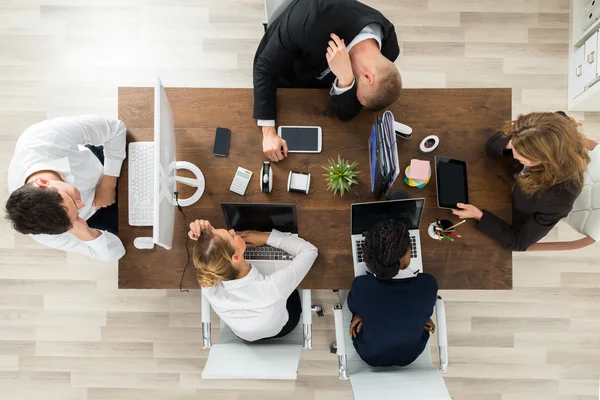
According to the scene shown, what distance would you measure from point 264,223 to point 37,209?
0.99 m

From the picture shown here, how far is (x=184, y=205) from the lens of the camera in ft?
6.79

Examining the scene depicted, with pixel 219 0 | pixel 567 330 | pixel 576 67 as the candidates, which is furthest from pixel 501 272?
pixel 219 0

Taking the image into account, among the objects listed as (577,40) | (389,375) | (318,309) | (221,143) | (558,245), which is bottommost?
(389,375)

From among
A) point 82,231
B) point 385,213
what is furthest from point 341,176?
point 82,231

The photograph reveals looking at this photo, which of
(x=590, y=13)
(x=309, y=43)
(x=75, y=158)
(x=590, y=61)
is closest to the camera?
(x=309, y=43)

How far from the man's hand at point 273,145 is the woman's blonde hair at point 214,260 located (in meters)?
0.51

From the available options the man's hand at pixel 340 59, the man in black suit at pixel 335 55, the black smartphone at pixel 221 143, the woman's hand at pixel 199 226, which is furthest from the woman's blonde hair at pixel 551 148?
the woman's hand at pixel 199 226

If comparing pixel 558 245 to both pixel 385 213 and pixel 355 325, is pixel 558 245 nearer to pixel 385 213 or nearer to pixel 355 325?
pixel 385 213

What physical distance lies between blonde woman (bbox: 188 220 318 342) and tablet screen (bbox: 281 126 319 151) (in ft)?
1.51

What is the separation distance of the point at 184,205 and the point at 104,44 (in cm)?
175

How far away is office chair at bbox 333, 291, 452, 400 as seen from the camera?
1808 mm

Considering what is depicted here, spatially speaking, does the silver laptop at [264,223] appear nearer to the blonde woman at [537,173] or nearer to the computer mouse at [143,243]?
the computer mouse at [143,243]

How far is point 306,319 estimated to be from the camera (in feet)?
7.08

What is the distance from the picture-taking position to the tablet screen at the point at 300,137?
210 centimetres
